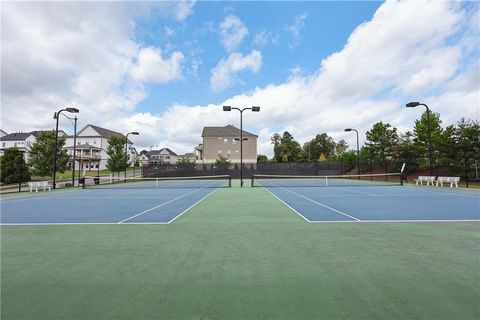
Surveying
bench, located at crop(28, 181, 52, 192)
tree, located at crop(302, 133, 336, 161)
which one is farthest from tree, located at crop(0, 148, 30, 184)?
tree, located at crop(302, 133, 336, 161)

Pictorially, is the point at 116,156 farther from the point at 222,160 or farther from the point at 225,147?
the point at 225,147

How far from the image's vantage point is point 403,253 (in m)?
4.63

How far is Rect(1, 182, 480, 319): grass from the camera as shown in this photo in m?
2.85

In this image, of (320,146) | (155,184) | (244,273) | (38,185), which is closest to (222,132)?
(320,146)

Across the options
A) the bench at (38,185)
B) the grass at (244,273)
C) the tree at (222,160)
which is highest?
the tree at (222,160)

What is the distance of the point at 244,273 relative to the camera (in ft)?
12.5

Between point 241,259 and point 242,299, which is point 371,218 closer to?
point 241,259

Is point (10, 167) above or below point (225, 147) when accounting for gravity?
below

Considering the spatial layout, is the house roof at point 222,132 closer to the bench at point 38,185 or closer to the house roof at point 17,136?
the bench at point 38,185

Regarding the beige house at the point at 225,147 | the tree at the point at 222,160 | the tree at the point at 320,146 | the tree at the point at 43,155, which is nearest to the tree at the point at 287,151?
the tree at the point at 320,146

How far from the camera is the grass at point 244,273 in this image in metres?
2.85

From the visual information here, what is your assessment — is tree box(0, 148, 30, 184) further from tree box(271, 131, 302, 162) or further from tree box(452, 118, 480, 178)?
tree box(271, 131, 302, 162)

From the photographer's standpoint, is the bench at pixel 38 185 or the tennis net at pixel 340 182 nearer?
the bench at pixel 38 185

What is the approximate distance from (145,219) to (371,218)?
672 centimetres
